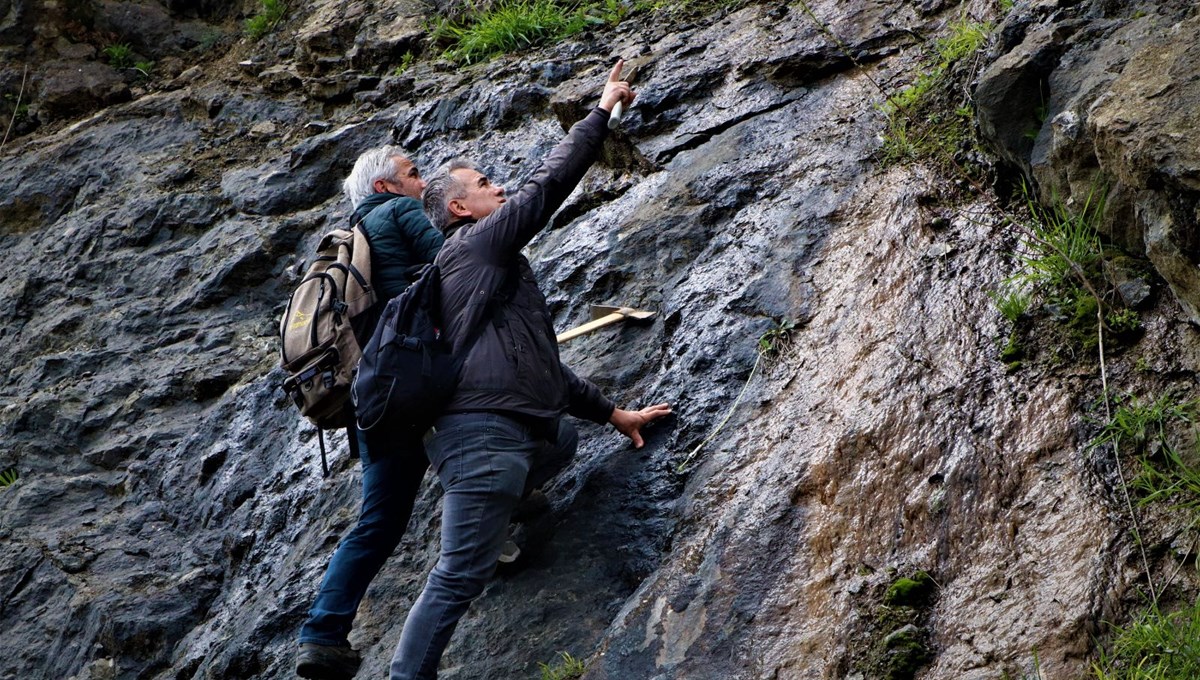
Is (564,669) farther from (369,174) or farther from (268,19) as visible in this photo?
(268,19)

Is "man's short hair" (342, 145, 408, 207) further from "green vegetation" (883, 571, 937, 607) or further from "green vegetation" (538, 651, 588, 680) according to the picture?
"green vegetation" (883, 571, 937, 607)

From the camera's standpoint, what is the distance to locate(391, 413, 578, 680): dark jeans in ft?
14.1

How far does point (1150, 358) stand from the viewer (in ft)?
13.5

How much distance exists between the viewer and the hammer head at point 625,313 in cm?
572

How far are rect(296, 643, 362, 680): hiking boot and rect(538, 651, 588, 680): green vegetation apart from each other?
0.82 meters

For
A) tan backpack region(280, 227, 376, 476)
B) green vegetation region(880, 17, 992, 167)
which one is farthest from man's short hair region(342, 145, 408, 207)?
green vegetation region(880, 17, 992, 167)

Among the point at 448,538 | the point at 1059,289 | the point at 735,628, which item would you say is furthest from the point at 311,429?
the point at 1059,289

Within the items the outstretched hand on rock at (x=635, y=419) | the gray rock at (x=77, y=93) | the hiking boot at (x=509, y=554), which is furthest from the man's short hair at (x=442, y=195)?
the gray rock at (x=77, y=93)

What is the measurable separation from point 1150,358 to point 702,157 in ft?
9.61

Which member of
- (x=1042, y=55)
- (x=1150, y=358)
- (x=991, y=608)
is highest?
(x=1042, y=55)

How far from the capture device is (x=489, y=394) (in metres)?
4.43

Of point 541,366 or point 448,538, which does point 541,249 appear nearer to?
point 541,366

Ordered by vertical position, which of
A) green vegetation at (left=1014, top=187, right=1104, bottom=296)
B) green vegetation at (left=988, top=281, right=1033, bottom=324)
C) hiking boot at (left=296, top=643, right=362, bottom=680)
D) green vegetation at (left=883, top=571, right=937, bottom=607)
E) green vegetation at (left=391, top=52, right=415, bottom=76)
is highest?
green vegetation at (left=391, top=52, right=415, bottom=76)

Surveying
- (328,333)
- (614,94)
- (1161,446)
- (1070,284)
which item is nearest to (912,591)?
(1161,446)
